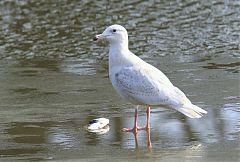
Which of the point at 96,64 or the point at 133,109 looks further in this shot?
the point at 96,64

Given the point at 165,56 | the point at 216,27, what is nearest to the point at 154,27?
the point at 216,27

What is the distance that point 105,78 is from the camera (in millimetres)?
11766

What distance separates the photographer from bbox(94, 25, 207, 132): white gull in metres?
8.57

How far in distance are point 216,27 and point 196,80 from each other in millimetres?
4240

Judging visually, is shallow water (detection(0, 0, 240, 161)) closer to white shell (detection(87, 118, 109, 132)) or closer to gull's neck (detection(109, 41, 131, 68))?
white shell (detection(87, 118, 109, 132))

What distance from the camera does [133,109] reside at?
9.73 metres

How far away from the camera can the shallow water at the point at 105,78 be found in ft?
26.0

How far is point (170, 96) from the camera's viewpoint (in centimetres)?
859

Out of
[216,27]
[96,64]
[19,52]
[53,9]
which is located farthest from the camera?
[53,9]

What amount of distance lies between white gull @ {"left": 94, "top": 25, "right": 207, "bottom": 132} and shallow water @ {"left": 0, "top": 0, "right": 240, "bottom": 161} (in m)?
0.27

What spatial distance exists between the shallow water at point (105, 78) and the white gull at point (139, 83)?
0.27m

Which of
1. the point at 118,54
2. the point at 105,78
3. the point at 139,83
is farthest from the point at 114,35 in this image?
the point at 105,78

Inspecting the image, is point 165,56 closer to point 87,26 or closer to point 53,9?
point 87,26

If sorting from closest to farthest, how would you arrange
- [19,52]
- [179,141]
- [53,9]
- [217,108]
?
[179,141] < [217,108] < [19,52] < [53,9]
